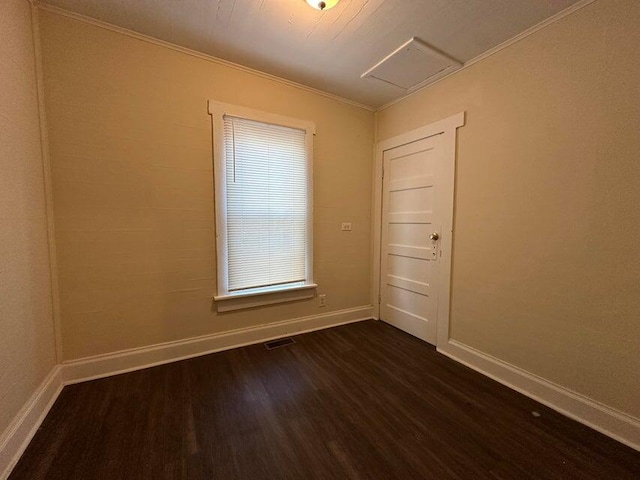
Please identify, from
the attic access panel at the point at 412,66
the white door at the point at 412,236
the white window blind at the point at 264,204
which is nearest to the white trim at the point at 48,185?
the white window blind at the point at 264,204

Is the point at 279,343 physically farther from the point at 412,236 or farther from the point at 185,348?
the point at 412,236

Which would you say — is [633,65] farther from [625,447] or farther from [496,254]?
[625,447]

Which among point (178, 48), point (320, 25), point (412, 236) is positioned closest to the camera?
point (320, 25)

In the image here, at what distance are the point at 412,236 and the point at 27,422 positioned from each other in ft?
10.1

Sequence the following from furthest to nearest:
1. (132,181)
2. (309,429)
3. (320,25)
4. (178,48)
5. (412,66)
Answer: (412,66), (178,48), (132,181), (320,25), (309,429)

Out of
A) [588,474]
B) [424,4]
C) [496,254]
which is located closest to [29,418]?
[588,474]

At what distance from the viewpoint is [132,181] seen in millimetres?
1972

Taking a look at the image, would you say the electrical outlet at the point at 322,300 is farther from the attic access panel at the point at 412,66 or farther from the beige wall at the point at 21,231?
the attic access panel at the point at 412,66

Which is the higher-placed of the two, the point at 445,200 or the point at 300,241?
the point at 445,200

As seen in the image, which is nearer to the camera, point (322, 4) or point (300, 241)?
point (322, 4)

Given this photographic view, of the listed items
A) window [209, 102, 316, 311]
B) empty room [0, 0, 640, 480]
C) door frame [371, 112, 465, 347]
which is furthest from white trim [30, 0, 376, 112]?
door frame [371, 112, 465, 347]

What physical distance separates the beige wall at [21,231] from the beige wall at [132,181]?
141mm

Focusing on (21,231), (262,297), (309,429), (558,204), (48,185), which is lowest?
(309,429)

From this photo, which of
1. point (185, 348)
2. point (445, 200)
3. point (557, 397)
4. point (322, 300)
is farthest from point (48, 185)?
point (557, 397)
